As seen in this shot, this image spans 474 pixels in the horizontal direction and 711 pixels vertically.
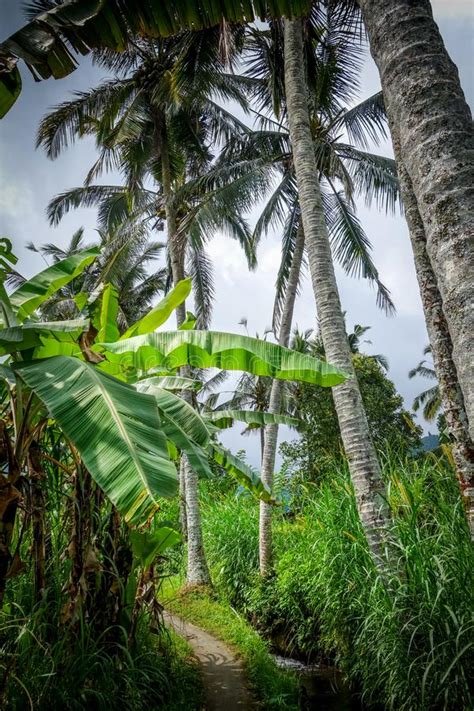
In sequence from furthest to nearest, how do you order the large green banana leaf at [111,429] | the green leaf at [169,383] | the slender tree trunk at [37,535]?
the green leaf at [169,383]
the slender tree trunk at [37,535]
the large green banana leaf at [111,429]

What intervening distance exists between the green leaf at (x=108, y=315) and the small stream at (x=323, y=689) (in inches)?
167

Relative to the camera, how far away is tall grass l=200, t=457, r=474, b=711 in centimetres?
371

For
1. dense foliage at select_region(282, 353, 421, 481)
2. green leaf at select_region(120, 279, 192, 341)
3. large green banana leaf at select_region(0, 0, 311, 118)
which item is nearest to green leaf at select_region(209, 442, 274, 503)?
green leaf at select_region(120, 279, 192, 341)

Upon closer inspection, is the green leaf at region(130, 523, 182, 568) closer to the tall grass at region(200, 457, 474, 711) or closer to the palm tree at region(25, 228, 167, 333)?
the tall grass at region(200, 457, 474, 711)

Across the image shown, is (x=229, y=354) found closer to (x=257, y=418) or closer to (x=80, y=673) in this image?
(x=257, y=418)

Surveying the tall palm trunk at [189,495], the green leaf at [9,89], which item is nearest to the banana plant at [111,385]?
the green leaf at [9,89]

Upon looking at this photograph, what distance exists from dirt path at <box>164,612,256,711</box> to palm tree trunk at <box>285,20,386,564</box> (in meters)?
1.99

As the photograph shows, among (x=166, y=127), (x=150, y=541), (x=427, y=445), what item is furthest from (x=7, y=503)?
(x=427, y=445)

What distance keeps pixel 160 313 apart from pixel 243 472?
1.86 meters

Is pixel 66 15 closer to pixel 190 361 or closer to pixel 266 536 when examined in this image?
pixel 190 361

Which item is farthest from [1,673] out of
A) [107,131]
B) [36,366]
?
[107,131]

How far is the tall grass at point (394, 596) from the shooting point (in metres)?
3.71

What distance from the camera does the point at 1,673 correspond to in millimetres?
3510

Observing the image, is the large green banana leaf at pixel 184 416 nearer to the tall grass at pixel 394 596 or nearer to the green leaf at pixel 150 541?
the green leaf at pixel 150 541
